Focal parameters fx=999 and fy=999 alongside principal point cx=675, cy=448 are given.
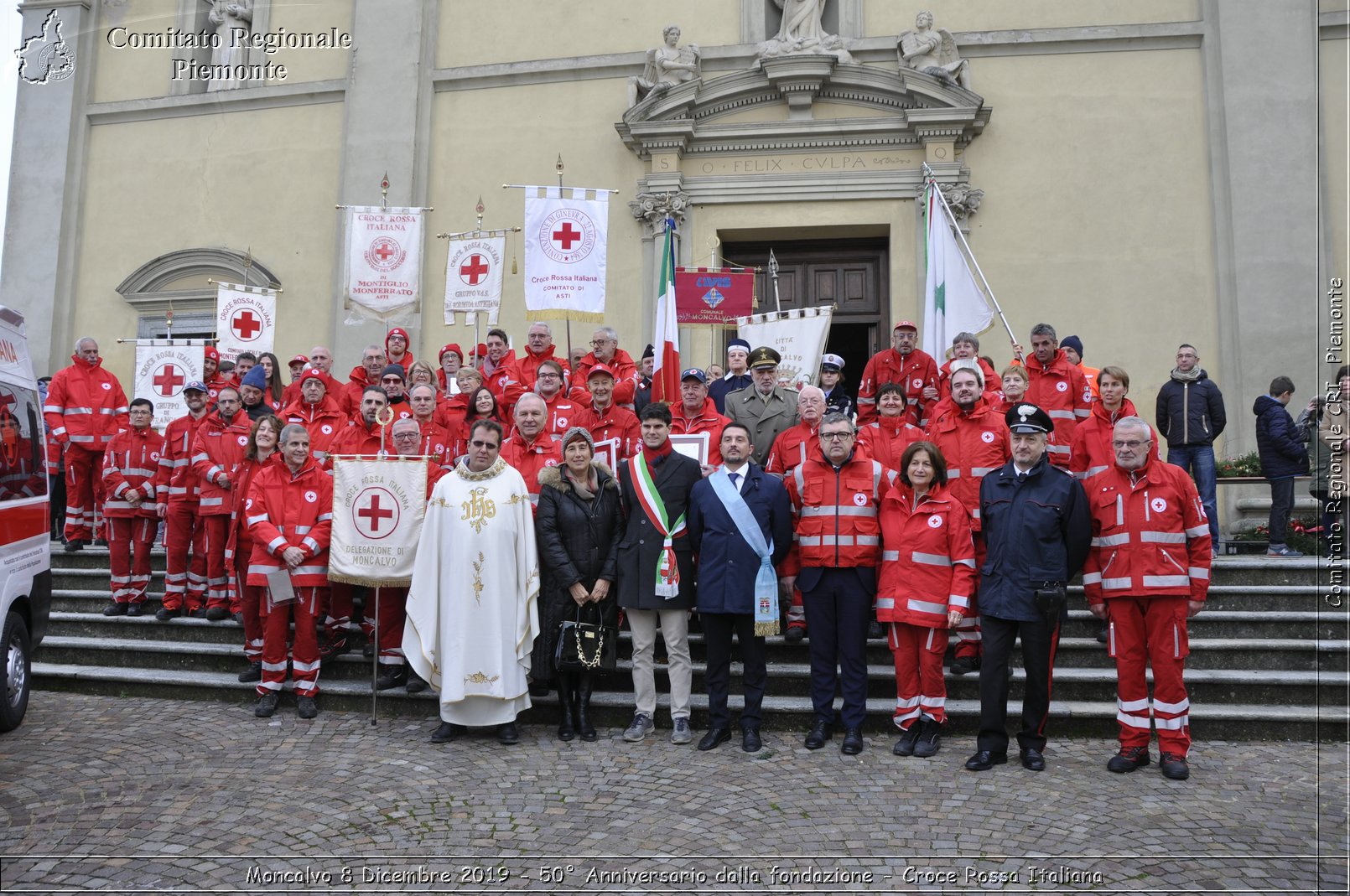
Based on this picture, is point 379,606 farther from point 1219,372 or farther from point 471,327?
point 1219,372

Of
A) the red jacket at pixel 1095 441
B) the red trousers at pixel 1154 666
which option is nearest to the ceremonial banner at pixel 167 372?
the red jacket at pixel 1095 441

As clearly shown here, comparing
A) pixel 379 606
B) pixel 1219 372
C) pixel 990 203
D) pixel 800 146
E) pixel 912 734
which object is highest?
pixel 800 146

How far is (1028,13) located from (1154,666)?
10.1m

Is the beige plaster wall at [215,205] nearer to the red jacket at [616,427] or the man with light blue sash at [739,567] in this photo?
the red jacket at [616,427]

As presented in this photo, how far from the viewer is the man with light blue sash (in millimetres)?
6383

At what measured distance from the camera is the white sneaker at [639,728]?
654 cm

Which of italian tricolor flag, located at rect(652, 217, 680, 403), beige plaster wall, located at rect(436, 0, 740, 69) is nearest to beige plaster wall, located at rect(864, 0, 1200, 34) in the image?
beige plaster wall, located at rect(436, 0, 740, 69)

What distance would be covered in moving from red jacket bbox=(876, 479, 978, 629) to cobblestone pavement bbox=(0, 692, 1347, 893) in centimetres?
90

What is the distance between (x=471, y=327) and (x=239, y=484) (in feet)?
19.8

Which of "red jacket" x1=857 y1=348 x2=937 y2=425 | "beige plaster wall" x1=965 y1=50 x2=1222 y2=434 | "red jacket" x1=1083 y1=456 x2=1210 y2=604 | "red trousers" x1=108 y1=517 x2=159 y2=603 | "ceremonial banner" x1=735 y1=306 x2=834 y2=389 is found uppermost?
"beige plaster wall" x1=965 y1=50 x2=1222 y2=434

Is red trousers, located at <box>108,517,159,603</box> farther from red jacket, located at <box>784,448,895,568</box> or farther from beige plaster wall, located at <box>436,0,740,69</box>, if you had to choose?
beige plaster wall, located at <box>436,0,740,69</box>

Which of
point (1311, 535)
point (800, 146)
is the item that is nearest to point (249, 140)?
point (800, 146)

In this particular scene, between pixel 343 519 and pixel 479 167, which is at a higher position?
pixel 479 167

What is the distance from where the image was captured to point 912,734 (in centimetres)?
627
